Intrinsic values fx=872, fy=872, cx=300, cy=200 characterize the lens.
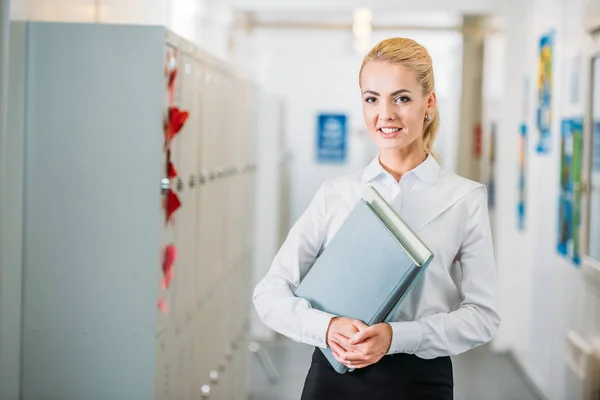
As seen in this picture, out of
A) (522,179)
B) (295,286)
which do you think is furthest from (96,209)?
(522,179)

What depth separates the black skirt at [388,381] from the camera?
171 cm

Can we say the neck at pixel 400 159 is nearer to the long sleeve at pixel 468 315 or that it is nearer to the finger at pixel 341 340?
the long sleeve at pixel 468 315

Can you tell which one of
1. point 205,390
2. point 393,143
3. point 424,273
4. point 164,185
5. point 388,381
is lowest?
point 205,390

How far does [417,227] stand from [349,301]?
0.20m

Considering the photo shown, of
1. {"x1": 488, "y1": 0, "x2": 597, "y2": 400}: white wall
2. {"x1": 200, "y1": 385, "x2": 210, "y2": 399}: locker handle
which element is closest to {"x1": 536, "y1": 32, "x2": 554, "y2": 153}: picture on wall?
{"x1": 488, "y1": 0, "x2": 597, "y2": 400}: white wall

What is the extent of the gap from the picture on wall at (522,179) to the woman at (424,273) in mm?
4295

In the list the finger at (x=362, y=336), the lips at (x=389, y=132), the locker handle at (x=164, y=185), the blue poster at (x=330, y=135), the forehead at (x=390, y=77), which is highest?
the blue poster at (x=330, y=135)

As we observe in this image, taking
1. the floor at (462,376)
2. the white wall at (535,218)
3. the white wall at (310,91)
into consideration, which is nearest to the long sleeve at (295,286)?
the white wall at (535,218)

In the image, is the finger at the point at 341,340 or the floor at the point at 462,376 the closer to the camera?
the finger at the point at 341,340

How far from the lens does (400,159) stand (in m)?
1.72

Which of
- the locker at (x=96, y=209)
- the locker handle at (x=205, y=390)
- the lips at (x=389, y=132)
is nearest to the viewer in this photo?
the lips at (x=389, y=132)

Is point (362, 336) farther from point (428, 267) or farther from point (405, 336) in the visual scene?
point (428, 267)

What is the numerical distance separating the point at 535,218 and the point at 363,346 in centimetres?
410

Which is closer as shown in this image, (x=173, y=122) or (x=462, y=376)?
(x=173, y=122)
